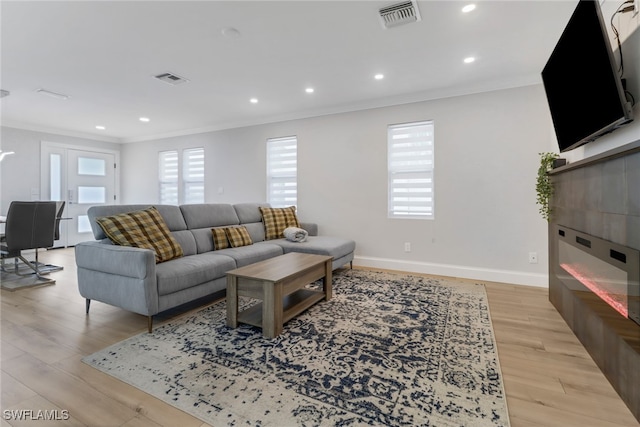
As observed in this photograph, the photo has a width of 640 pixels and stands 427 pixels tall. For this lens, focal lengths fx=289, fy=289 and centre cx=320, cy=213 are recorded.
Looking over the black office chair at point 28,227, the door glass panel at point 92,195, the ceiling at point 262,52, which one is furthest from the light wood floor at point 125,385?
the door glass panel at point 92,195

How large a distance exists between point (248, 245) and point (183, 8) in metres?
2.47

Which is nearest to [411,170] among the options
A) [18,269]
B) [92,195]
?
[18,269]

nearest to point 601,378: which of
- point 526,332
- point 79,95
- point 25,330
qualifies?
point 526,332

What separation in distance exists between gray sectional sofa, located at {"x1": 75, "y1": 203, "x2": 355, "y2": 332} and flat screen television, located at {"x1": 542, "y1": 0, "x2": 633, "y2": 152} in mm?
2521

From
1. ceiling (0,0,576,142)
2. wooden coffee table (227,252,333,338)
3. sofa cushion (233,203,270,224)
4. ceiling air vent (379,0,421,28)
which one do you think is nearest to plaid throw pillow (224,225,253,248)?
sofa cushion (233,203,270,224)

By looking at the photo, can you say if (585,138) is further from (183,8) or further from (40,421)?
(40,421)

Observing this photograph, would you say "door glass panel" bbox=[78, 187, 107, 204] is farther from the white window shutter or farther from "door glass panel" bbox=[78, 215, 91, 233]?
the white window shutter

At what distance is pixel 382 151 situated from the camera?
4184mm

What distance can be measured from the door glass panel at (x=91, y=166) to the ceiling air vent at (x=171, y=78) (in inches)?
168

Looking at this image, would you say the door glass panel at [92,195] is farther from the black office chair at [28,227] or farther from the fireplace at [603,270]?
the fireplace at [603,270]

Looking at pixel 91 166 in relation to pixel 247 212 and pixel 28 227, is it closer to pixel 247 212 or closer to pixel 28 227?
pixel 28 227

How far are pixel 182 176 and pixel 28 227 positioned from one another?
2824 mm

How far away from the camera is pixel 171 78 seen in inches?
137

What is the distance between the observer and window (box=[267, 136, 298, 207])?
4.92 meters
